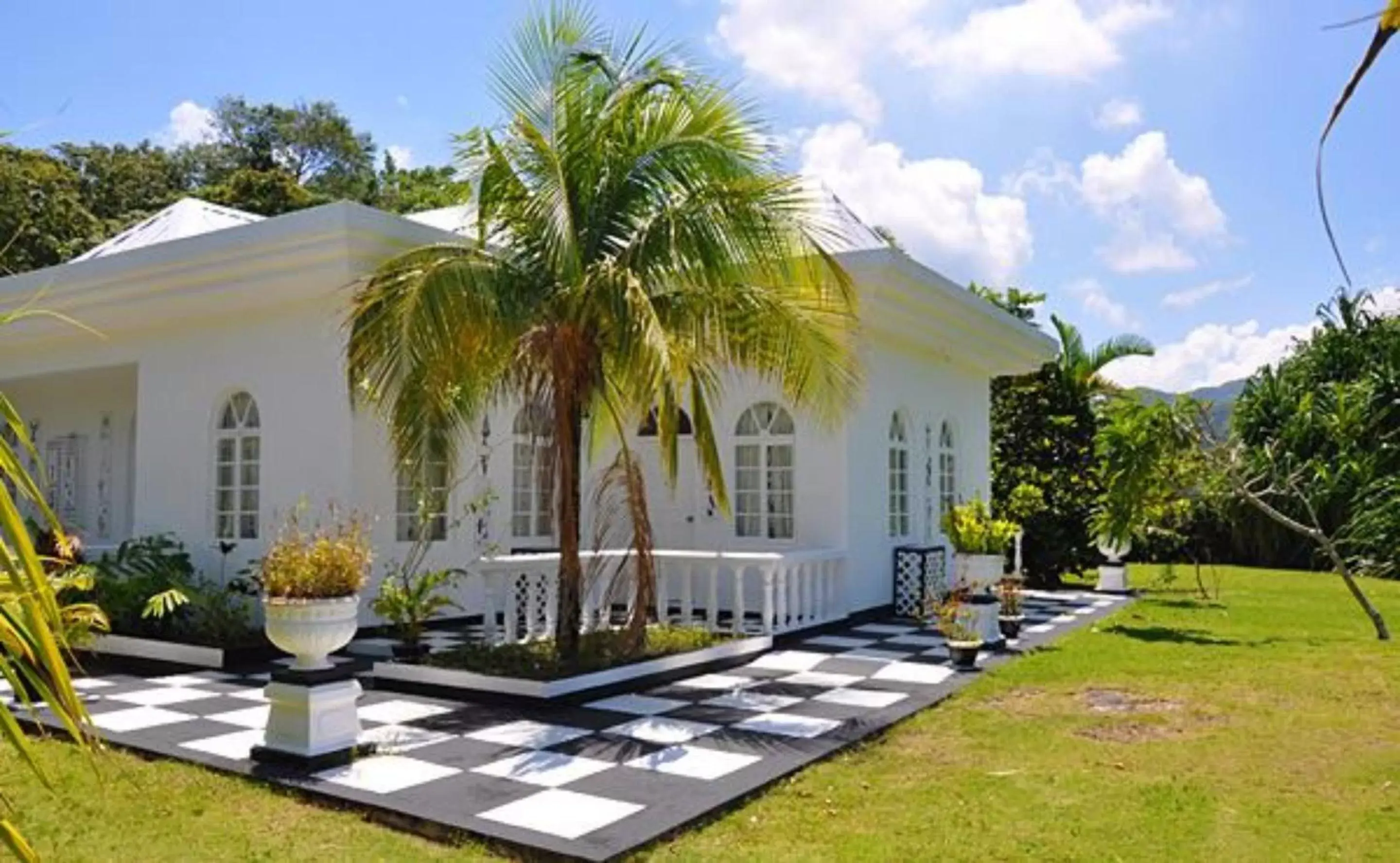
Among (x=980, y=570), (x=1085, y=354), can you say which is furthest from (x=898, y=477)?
(x=1085, y=354)

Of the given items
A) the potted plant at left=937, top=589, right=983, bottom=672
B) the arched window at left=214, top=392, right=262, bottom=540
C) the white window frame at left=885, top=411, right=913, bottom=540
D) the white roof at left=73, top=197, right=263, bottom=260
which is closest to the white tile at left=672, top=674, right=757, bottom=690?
the potted plant at left=937, top=589, right=983, bottom=672

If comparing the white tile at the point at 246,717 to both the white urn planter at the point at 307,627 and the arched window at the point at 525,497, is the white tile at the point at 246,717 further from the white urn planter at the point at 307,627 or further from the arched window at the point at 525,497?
the arched window at the point at 525,497

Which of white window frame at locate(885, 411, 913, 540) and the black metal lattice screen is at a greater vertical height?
white window frame at locate(885, 411, 913, 540)

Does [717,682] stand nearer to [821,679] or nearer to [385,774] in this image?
[821,679]

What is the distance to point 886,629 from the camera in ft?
36.4

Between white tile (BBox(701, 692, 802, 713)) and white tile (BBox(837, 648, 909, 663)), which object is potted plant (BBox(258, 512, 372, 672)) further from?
white tile (BBox(837, 648, 909, 663))

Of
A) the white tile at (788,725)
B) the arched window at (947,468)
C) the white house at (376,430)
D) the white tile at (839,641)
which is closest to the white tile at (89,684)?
the white house at (376,430)

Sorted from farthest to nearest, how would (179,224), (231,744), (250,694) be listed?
(179,224)
(250,694)
(231,744)

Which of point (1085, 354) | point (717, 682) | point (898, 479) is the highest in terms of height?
point (1085, 354)

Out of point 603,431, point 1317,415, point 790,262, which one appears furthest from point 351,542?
point 1317,415

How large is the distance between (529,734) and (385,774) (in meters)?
1.09

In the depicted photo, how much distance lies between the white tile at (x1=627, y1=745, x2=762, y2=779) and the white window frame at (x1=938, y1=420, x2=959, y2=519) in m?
8.54

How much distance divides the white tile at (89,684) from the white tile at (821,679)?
5.22m

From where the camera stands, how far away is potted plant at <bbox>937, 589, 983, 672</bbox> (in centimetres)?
854
